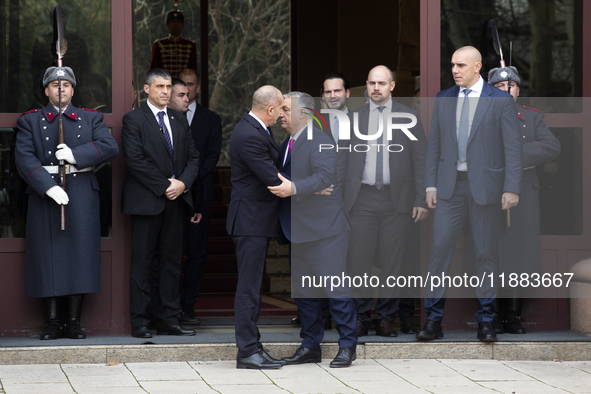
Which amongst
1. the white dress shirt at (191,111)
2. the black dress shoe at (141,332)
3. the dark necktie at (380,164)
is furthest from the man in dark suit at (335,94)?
the black dress shoe at (141,332)

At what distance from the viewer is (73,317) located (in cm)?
555

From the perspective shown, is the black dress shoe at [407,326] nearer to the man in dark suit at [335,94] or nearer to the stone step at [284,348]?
the stone step at [284,348]

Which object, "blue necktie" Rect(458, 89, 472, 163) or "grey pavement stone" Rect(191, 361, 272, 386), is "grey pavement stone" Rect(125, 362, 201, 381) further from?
"blue necktie" Rect(458, 89, 472, 163)

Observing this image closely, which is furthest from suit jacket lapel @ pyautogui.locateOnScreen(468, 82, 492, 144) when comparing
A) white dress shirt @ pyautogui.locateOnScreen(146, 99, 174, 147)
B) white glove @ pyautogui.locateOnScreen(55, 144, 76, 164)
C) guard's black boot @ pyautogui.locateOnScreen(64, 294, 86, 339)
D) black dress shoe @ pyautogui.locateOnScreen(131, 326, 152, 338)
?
guard's black boot @ pyautogui.locateOnScreen(64, 294, 86, 339)

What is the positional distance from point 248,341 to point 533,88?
2.72 m

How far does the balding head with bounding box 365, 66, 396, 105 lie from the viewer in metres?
5.77

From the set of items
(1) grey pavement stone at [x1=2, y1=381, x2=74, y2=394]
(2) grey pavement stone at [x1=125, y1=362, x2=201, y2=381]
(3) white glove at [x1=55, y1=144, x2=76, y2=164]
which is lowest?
(2) grey pavement stone at [x1=125, y1=362, x2=201, y2=381]

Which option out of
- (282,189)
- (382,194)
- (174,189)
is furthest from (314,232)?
(174,189)

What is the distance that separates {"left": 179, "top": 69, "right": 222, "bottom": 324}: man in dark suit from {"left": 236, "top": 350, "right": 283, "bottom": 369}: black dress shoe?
107 cm

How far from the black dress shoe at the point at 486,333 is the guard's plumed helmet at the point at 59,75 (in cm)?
306

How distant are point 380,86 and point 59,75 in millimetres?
2086

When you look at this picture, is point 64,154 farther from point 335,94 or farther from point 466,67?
point 466,67

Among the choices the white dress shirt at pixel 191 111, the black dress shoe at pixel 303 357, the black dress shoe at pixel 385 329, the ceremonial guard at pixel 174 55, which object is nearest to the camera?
the black dress shoe at pixel 303 357

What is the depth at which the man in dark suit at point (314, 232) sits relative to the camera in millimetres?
5172
